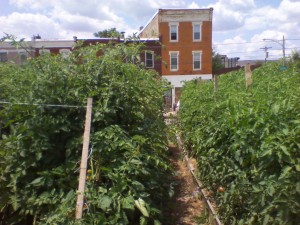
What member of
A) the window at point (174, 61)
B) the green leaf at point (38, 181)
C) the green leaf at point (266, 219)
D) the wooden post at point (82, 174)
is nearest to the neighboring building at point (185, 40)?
the window at point (174, 61)

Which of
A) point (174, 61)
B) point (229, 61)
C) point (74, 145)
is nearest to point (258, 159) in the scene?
point (74, 145)

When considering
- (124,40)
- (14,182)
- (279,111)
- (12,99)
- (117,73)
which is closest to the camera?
(279,111)

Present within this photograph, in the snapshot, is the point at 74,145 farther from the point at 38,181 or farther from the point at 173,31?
the point at 173,31

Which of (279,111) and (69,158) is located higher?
(279,111)

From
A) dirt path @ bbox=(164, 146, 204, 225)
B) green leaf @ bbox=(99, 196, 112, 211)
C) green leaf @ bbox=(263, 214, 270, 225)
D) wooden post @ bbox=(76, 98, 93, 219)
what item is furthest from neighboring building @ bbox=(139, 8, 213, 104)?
green leaf @ bbox=(263, 214, 270, 225)

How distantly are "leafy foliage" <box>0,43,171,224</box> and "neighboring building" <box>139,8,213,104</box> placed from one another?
3551 cm

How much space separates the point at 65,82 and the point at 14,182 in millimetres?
1338

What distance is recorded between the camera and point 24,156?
16.8ft

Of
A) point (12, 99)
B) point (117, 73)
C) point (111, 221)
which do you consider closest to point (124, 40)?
point (117, 73)

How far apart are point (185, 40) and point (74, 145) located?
37.1m

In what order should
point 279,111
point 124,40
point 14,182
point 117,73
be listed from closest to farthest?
1. point 279,111
2. point 14,182
3. point 117,73
4. point 124,40

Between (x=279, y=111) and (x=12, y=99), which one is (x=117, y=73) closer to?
(x=12, y=99)

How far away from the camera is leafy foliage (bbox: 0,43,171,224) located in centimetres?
469

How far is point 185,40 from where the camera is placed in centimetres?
4138
